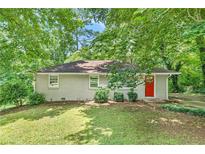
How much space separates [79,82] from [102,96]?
1.76 m

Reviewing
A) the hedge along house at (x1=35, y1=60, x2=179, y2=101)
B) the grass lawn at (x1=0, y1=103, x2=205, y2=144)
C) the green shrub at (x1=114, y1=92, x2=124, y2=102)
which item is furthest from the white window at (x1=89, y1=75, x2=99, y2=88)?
the grass lawn at (x1=0, y1=103, x2=205, y2=144)

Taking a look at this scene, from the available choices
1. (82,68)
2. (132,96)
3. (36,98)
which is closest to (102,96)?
(132,96)

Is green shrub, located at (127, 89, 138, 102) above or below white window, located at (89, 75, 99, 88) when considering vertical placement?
below

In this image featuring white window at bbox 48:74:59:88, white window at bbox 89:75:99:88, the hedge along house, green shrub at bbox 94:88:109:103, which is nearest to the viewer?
green shrub at bbox 94:88:109:103

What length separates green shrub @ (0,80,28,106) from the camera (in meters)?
11.7

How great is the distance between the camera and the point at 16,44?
370 inches

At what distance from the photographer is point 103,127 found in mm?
7410

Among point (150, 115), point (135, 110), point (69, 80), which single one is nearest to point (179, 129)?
point (150, 115)

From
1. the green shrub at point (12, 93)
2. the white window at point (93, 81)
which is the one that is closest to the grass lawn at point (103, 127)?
the green shrub at point (12, 93)

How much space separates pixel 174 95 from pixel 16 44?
6883 mm

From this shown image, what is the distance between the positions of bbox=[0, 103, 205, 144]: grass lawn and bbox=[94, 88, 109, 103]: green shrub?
1771mm

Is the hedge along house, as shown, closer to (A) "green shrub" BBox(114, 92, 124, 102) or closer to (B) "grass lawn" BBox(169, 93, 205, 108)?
(A) "green shrub" BBox(114, 92, 124, 102)

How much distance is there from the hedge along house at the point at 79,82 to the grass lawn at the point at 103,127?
3045 millimetres

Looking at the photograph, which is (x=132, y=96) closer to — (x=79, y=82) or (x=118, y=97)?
(x=118, y=97)
